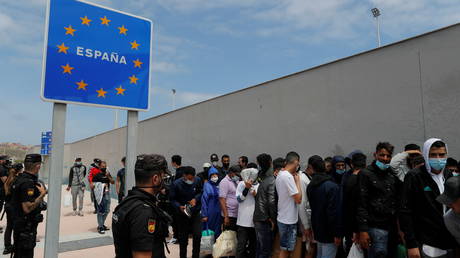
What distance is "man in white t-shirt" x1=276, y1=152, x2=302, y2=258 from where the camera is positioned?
14.3 feet

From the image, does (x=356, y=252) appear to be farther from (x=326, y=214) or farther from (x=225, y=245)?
(x=225, y=245)

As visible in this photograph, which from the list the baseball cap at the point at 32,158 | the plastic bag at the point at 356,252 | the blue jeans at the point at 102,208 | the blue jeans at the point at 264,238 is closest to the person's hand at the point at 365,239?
the plastic bag at the point at 356,252

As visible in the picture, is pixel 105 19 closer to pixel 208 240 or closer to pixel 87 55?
pixel 87 55

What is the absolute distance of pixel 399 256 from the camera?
11.8 ft

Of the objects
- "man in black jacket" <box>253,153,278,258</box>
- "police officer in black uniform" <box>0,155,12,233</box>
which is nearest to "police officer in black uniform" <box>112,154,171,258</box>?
"man in black jacket" <box>253,153,278,258</box>

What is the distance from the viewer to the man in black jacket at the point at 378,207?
3.45 metres

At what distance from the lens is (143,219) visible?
190 centimetres

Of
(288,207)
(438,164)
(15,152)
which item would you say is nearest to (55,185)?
(288,207)

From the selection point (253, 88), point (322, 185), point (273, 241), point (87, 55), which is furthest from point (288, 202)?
point (253, 88)

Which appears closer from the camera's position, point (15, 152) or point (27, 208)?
point (27, 208)

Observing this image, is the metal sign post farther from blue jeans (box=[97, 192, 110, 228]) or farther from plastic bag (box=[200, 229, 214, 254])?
blue jeans (box=[97, 192, 110, 228])

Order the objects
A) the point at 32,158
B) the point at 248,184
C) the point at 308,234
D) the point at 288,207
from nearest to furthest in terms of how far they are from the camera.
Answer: the point at 32,158 → the point at 288,207 → the point at 308,234 → the point at 248,184

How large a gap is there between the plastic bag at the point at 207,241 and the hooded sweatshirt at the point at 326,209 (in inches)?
90.0

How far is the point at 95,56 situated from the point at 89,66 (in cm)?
14
